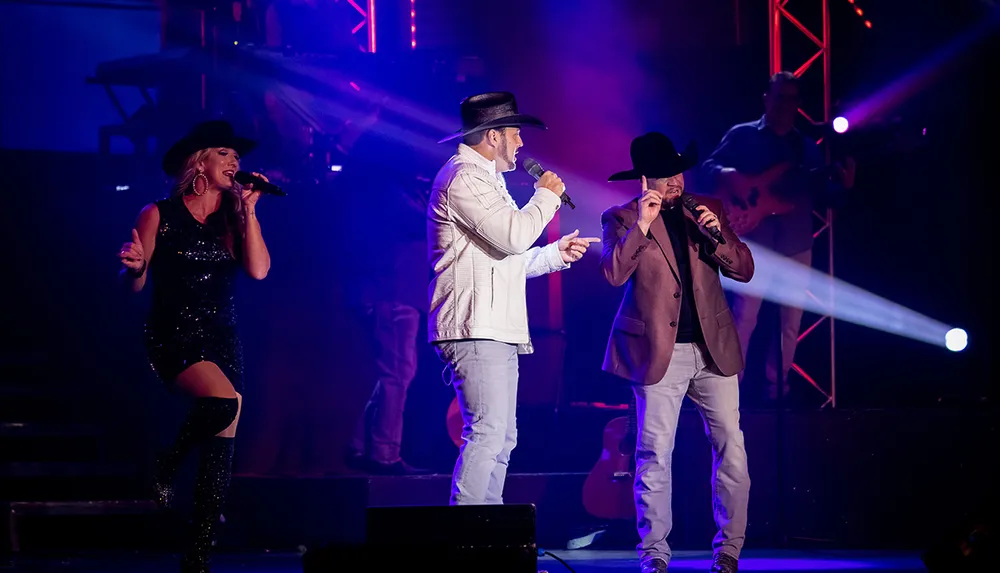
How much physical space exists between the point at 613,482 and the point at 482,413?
6.82 feet

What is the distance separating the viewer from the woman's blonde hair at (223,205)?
449 centimetres

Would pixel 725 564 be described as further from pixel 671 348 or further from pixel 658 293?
pixel 658 293

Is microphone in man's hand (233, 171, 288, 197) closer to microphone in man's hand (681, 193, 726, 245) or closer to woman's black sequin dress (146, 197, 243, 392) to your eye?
woman's black sequin dress (146, 197, 243, 392)

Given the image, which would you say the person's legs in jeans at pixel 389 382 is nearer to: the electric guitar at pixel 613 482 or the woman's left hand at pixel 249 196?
the electric guitar at pixel 613 482

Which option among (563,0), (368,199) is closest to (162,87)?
(368,199)

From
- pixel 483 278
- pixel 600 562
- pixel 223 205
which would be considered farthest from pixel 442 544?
pixel 600 562

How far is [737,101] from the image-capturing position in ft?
25.2

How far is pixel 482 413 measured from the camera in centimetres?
414

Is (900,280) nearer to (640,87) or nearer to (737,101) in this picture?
(737,101)

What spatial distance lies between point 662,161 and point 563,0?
3523 millimetres

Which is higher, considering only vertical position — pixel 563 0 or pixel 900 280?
pixel 563 0

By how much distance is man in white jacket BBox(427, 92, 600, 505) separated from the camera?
4133 millimetres

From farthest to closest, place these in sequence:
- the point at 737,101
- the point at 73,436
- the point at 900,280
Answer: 1. the point at 737,101
2. the point at 900,280
3. the point at 73,436

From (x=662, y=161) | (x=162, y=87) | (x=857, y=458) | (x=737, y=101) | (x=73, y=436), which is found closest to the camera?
(x=662, y=161)
